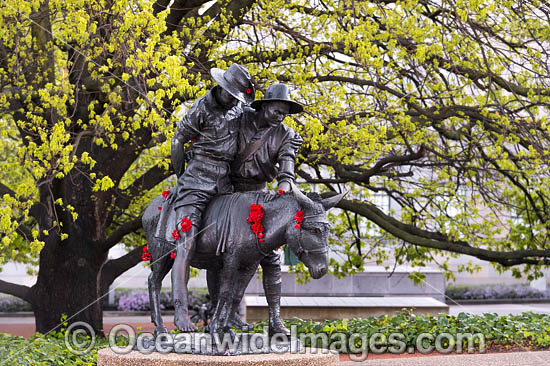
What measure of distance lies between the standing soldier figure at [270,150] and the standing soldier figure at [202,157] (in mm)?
122

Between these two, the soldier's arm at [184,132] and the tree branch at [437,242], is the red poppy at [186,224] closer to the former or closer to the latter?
the soldier's arm at [184,132]

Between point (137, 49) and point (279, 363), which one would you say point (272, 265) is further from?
point (137, 49)

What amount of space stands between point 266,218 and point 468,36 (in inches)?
277

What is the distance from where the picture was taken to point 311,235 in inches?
236

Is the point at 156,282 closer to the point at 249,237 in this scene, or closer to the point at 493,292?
the point at 249,237

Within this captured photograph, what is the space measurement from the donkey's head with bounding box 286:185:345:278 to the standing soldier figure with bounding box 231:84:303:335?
0.58 meters

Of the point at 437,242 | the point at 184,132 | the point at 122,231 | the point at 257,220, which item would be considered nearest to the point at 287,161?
the point at 257,220

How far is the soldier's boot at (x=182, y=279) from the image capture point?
625 centimetres

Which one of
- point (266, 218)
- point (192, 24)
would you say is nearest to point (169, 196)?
point (266, 218)

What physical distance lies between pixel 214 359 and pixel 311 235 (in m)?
1.39

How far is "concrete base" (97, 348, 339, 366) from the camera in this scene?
18.4 feet

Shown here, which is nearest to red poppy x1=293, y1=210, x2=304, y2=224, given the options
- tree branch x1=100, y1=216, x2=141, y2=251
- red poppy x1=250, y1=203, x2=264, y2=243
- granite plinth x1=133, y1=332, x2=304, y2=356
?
red poppy x1=250, y1=203, x2=264, y2=243

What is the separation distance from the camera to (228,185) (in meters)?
6.80

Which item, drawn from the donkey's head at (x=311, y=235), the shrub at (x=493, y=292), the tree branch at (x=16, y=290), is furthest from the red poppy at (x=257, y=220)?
the shrub at (x=493, y=292)
